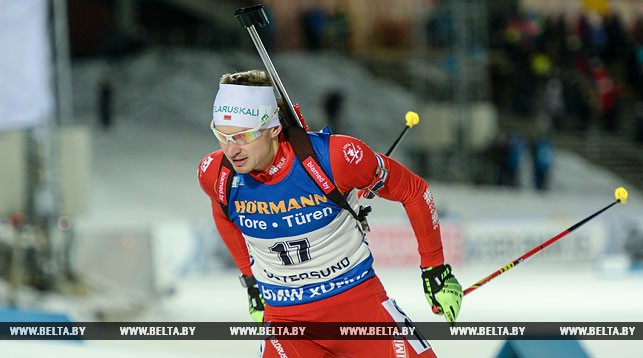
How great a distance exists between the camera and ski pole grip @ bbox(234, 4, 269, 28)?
491 centimetres

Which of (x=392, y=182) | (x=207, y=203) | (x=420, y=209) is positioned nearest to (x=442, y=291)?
(x=420, y=209)

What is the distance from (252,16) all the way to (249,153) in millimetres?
706

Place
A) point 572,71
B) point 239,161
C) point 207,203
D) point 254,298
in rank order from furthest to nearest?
point 572,71 < point 207,203 < point 254,298 < point 239,161

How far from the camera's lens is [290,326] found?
4961 millimetres

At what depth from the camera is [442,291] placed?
5.03m

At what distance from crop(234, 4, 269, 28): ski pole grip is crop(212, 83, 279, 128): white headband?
33 centimetres

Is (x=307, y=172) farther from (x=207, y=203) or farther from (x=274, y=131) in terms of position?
(x=207, y=203)

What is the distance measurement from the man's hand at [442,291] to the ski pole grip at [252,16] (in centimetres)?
147

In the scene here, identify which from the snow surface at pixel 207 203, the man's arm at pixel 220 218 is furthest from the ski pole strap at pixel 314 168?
the snow surface at pixel 207 203

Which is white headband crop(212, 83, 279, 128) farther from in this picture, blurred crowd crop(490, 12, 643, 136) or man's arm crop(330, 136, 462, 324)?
blurred crowd crop(490, 12, 643, 136)

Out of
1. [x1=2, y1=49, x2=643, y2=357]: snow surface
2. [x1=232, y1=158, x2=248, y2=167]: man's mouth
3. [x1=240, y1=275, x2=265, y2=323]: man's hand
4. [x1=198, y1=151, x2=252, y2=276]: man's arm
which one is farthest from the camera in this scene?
[x1=2, y1=49, x2=643, y2=357]: snow surface

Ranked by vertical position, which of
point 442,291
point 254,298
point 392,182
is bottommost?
point 254,298

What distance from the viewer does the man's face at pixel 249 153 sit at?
4680mm

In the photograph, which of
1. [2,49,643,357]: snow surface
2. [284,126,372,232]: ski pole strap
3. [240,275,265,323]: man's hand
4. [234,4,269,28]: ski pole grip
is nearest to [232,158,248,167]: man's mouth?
[284,126,372,232]: ski pole strap
